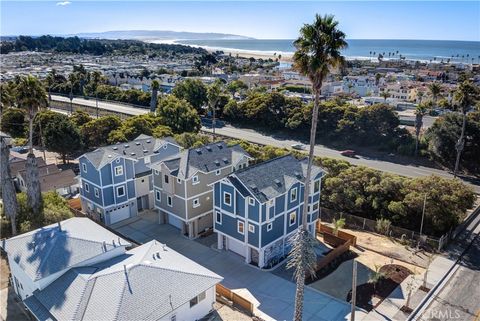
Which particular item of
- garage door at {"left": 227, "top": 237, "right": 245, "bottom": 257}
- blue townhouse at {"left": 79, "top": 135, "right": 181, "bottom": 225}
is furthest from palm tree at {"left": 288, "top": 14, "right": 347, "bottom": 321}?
blue townhouse at {"left": 79, "top": 135, "right": 181, "bottom": 225}

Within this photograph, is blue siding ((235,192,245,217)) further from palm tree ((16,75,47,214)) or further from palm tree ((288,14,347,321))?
palm tree ((16,75,47,214))

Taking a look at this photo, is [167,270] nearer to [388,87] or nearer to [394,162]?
[394,162]

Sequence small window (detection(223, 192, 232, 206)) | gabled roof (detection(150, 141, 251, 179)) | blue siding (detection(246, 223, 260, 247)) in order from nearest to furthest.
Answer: blue siding (detection(246, 223, 260, 247)) → small window (detection(223, 192, 232, 206)) → gabled roof (detection(150, 141, 251, 179))

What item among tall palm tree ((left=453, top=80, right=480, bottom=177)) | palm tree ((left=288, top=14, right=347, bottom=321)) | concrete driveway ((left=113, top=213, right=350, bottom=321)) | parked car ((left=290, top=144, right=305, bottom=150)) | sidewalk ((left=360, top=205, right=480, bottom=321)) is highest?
palm tree ((left=288, top=14, right=347, bottom=321))

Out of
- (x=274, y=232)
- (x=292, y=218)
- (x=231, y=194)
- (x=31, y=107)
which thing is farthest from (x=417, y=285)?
(x=31, y=107)

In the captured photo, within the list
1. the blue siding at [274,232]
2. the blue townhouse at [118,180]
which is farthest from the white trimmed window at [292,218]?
the blue townhouse at [118,180]

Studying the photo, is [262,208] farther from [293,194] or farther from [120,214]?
Result: [120,214]

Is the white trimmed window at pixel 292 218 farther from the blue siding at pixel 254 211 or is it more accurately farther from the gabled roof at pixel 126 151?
the gabled roof at pixel 126 151
